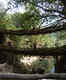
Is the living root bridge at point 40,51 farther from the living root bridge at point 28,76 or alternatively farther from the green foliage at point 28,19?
the green foliage at point 28,19

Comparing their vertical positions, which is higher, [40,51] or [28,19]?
[28,19]

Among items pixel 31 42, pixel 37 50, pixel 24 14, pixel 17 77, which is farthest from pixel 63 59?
pixel 24 14

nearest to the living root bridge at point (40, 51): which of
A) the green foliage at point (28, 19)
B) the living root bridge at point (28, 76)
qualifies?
the living root bridge at point (28, 76)

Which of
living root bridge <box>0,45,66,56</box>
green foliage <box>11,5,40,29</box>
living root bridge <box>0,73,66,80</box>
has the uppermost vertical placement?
green foliage <box>11,5,40,29</box>

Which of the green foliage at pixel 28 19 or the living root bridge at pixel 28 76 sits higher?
the green foliage at pixel 28 19

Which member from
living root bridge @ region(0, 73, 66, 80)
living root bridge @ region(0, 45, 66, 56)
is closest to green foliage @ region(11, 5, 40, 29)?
living root bridge @ region(0, 45, 66, 56)

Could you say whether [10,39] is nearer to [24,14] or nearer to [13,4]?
[24,14]

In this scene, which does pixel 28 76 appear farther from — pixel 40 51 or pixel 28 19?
pixel 28 19

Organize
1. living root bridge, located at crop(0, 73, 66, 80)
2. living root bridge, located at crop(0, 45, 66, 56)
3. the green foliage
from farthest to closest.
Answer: the green foliage
living root bridge, located at crop(0, 45, 66, 56)
living root bridge, located at crop(0, 73, 66, 80)

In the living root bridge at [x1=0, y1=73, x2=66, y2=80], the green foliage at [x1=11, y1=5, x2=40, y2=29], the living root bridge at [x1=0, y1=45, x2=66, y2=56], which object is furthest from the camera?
the green foliage at [x1=11, y1=5, x2=40, y2=29]

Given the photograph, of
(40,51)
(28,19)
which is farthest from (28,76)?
(28,19)

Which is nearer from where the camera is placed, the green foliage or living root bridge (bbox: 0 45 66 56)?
living root bridge (bbox: 0 45 66 56)

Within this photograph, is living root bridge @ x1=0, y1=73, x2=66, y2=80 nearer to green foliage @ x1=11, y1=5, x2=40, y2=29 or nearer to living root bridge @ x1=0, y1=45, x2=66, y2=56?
living root bridge @ x1=0, y1=45, x2=66, y2=56

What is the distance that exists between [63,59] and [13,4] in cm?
218
